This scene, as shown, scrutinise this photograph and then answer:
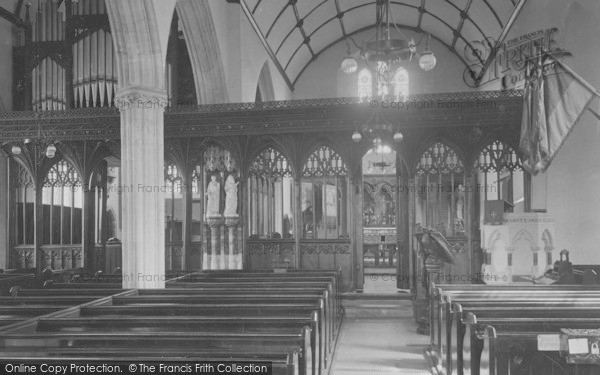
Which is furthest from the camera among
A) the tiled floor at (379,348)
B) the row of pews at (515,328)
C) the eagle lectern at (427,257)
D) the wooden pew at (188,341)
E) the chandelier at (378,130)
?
the chandelier at (378,130)

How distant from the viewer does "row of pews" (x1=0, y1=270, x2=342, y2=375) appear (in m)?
3.33

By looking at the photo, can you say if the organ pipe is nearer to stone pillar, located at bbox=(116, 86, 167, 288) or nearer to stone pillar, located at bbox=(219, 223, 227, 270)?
stone pillar, located at bbox=(219, 223, 227, 270)

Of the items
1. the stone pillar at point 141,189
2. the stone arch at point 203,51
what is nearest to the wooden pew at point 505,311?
the stone pillar at point 141,189

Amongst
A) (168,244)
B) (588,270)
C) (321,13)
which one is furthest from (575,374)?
(321,13)

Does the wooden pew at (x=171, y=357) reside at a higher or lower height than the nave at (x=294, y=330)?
higher

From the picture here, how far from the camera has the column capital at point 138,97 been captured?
8.71 metres

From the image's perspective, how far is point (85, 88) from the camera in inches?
503

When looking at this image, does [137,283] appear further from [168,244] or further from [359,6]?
[359,6]

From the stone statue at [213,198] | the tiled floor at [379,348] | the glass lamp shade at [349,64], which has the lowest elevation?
the tiled floor at [379,348]

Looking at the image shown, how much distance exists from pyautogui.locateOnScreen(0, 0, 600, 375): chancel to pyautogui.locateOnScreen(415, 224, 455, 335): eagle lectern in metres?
0.03

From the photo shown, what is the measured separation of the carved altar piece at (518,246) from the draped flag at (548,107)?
87 centimetres

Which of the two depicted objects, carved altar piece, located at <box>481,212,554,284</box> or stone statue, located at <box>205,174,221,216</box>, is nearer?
carved altar piece, located at <box>481,212,554,284</box>

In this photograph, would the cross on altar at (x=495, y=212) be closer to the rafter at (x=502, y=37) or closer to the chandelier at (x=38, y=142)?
the rafter at (x=502, y=37)

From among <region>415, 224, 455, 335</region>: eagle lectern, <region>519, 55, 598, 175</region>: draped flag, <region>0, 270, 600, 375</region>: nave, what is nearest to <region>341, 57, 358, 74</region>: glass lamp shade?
<region>415, 224, 455, 335</region>: eagle lectern
